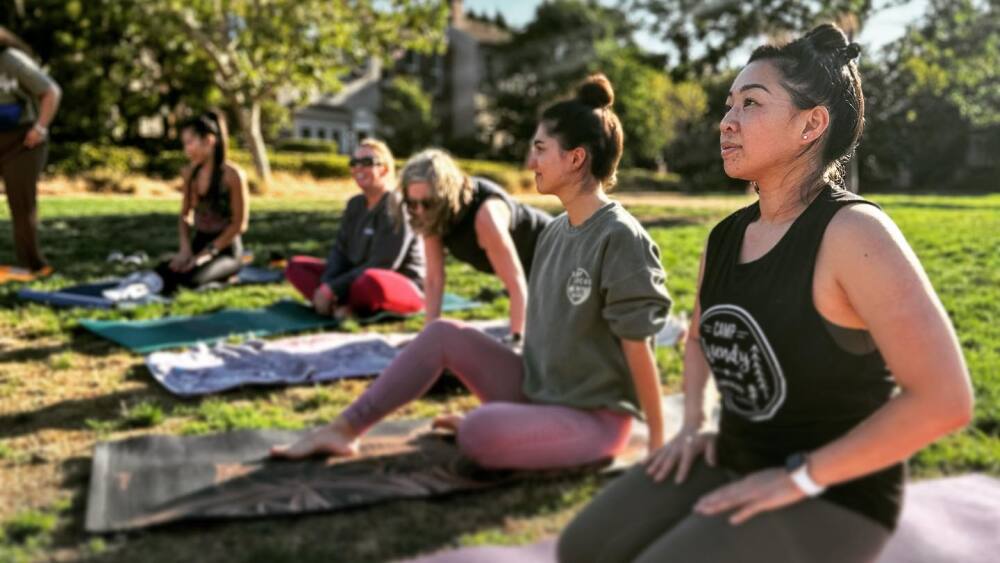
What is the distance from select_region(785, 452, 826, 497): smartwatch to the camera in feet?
6.37

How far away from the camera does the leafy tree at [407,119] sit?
37625 mm

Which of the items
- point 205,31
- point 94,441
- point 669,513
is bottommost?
point 94,441

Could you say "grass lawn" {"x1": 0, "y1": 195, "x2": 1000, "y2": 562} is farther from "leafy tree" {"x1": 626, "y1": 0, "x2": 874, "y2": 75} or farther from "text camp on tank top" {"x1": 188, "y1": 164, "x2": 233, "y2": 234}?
"leafy tree" {"x1": 626, "y1": 0, "x2": 874, "y2": 75}

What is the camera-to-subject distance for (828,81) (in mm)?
2109

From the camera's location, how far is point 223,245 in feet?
25.7

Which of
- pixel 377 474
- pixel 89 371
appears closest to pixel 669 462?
pixel 377 474

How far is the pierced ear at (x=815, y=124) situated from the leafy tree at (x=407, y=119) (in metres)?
35.8

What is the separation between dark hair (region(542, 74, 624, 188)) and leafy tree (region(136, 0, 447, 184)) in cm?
1993

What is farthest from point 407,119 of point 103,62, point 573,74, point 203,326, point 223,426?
point 223,426

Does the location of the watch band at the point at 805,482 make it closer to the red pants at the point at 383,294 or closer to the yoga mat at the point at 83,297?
the red pants at the point at 383,294

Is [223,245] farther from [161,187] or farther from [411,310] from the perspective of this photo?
[161,187]

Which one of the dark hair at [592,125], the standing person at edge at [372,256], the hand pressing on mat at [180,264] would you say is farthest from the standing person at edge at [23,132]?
the dark hair at [592,125]

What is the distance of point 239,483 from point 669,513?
1796 mm

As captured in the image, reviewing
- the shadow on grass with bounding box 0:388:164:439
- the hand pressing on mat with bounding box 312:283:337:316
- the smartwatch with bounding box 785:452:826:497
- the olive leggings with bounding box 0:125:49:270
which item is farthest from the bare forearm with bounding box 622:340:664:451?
the olive leggings with bounding box 0:125:49:270
